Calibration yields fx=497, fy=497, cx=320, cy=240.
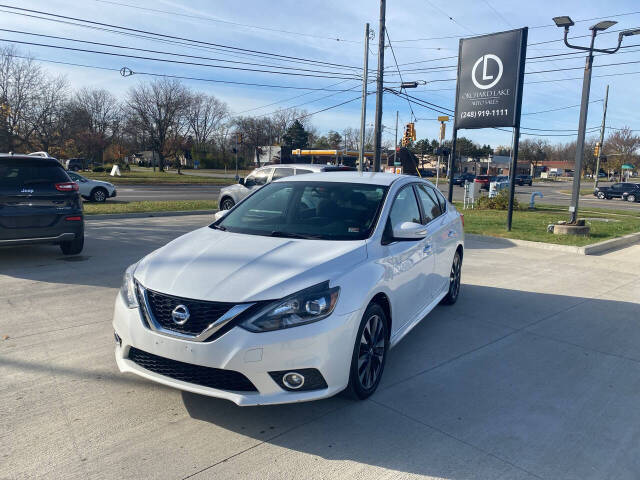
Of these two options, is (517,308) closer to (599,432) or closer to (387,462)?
(599,432)

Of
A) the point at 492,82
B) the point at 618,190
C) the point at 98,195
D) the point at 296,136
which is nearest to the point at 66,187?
the point at 492,82

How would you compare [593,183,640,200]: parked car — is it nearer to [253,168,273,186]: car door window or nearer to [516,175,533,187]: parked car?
[516,175,533,187]: parked car

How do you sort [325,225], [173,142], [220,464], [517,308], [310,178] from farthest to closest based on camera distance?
1. [173,142]
2. [517,308]
3. [310,178]
4. [325,225]
5. [220,464]

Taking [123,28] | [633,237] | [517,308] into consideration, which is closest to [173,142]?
[123,28]

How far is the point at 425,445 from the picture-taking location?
3.13 meters

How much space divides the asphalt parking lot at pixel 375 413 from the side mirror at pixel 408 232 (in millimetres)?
1139

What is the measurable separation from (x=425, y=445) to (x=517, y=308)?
372 centimetres

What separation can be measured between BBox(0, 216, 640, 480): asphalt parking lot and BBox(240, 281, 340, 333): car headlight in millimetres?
757

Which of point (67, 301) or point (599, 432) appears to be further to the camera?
point (67, 301)

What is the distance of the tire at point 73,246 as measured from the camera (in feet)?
27.7

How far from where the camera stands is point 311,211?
4480mm

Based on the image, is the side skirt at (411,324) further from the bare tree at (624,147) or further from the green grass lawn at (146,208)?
the bare tree at (624,147)

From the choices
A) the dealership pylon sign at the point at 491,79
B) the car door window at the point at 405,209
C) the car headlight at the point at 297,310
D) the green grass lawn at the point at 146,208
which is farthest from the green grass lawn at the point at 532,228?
the car headlight at the point at 297,310

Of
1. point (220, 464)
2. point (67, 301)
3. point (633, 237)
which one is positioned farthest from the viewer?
point (633, 237)
